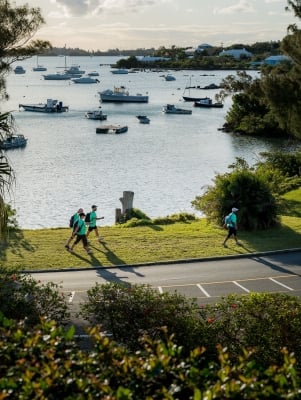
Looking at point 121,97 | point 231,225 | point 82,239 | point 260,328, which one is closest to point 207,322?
point 260,328

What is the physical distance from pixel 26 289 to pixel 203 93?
150 meters

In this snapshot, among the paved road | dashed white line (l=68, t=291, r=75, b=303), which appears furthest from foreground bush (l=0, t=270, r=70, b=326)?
the paved road

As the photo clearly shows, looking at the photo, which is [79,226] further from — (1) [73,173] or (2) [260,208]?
(1) [73,173]

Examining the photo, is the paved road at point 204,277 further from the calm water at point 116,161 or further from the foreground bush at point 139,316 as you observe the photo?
the calm water at point 116,161

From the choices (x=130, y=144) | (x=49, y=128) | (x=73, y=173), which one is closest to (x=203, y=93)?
(x=49, y=128)

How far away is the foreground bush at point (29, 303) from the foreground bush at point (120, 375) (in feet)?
13.5

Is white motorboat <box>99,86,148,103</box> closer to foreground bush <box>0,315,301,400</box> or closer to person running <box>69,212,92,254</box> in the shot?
person running <box>69,212,92,254</box>

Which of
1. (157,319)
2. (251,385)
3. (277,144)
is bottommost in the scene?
(277,144)

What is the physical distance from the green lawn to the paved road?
730mm

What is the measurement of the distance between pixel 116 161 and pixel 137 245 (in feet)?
132

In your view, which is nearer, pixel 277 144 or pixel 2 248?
pixel 2 248

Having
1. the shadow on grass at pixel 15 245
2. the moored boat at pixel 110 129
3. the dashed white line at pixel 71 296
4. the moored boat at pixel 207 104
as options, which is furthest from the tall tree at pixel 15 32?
the moored boat at pixel 207 104

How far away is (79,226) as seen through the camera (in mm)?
23172

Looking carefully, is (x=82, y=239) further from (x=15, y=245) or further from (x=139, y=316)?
(x=139, y=316)
